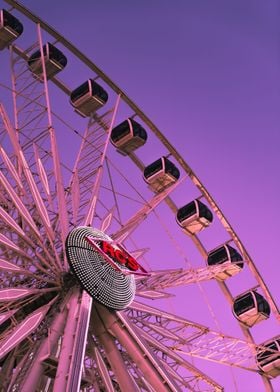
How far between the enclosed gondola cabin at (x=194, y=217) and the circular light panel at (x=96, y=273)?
6.91 metres

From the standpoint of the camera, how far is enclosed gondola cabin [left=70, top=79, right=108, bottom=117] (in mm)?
22531

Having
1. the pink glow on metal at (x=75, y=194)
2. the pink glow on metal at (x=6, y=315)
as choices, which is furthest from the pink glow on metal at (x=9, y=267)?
the pink glow on metal at (x=75, y=194)

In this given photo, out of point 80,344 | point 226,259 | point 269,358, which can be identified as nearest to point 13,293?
point 80,344

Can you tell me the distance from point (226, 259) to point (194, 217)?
177 centimetres

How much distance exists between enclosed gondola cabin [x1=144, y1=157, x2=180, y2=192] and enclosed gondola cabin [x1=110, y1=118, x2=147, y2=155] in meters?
0.91

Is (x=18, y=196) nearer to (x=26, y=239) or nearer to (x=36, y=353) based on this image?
(x=26, y=239)

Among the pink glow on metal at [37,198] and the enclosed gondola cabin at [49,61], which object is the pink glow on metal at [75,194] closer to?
the pink glow on metal at [37,198]

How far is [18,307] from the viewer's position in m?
15.4

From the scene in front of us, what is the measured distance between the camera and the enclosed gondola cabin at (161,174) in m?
23.1

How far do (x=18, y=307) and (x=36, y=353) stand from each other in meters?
1.48

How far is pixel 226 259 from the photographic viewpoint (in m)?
22.5

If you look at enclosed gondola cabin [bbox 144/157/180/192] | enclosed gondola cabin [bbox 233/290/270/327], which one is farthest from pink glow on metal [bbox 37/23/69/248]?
enclosed gondola cabin [bbox 233/290/270/327]

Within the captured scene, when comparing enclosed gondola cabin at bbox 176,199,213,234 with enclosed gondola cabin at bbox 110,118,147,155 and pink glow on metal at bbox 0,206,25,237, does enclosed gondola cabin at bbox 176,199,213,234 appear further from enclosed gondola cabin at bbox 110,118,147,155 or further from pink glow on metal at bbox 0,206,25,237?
pink glow on metal at bbox 0,206,25,237

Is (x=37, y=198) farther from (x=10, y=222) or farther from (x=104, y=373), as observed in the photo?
(x=104, y=373)
